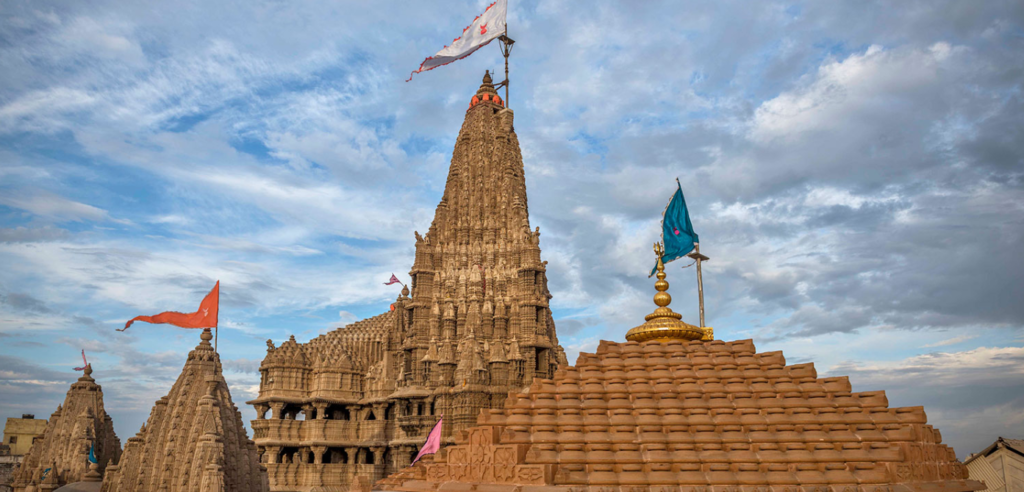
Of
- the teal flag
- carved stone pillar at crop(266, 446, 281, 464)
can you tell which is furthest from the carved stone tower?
the teal flag

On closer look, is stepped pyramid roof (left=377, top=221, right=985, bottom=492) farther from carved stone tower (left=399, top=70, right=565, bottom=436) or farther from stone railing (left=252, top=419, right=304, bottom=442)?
stone railing (left=252, top=419, right=304, bottom=442)

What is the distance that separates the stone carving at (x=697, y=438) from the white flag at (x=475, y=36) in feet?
118

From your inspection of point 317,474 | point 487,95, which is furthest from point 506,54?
point 317,474

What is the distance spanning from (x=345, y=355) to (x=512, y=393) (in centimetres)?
3823

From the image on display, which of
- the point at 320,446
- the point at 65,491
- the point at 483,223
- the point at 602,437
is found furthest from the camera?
the point at 483,223

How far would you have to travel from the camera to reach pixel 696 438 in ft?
46.1

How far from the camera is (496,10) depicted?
50.0m

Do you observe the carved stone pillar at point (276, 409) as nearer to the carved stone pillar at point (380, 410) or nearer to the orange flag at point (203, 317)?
the carved stone pillar at point (380, 410)

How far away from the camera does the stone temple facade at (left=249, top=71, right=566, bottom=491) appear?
46.4 metres

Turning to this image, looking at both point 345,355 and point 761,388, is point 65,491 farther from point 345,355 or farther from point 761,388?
point 761,388

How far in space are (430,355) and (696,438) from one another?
115 ft

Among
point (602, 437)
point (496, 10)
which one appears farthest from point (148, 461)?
point (496, 10)

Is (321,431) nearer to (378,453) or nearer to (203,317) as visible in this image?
(378,453)

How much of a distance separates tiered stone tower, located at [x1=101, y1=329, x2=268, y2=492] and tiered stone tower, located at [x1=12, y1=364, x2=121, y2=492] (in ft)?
35.7
